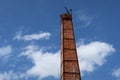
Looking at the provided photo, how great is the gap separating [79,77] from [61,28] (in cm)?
575

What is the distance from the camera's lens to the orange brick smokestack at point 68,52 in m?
24.8

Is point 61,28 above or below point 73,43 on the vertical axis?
above

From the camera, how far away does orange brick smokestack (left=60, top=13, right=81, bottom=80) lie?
81.4 ft

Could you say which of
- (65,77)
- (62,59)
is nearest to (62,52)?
(62,59)

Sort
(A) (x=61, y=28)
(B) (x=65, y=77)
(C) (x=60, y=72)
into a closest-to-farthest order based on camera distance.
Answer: (B) (x=65, y=77), (C) (x=60, y=72), (A) (x=61, y=28)

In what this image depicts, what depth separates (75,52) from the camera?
25.9 m

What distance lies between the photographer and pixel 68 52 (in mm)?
25891

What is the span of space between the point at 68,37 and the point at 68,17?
2.42 m

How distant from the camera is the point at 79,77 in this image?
24.8m

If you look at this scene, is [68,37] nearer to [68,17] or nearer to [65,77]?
[68,17]

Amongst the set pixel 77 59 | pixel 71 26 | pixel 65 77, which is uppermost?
pixel 71 26

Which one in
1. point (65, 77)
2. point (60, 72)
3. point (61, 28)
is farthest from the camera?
point (61, 28)

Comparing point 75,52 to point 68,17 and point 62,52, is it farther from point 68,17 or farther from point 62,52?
point 68,17

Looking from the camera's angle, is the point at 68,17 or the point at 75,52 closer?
the point at 75,52
